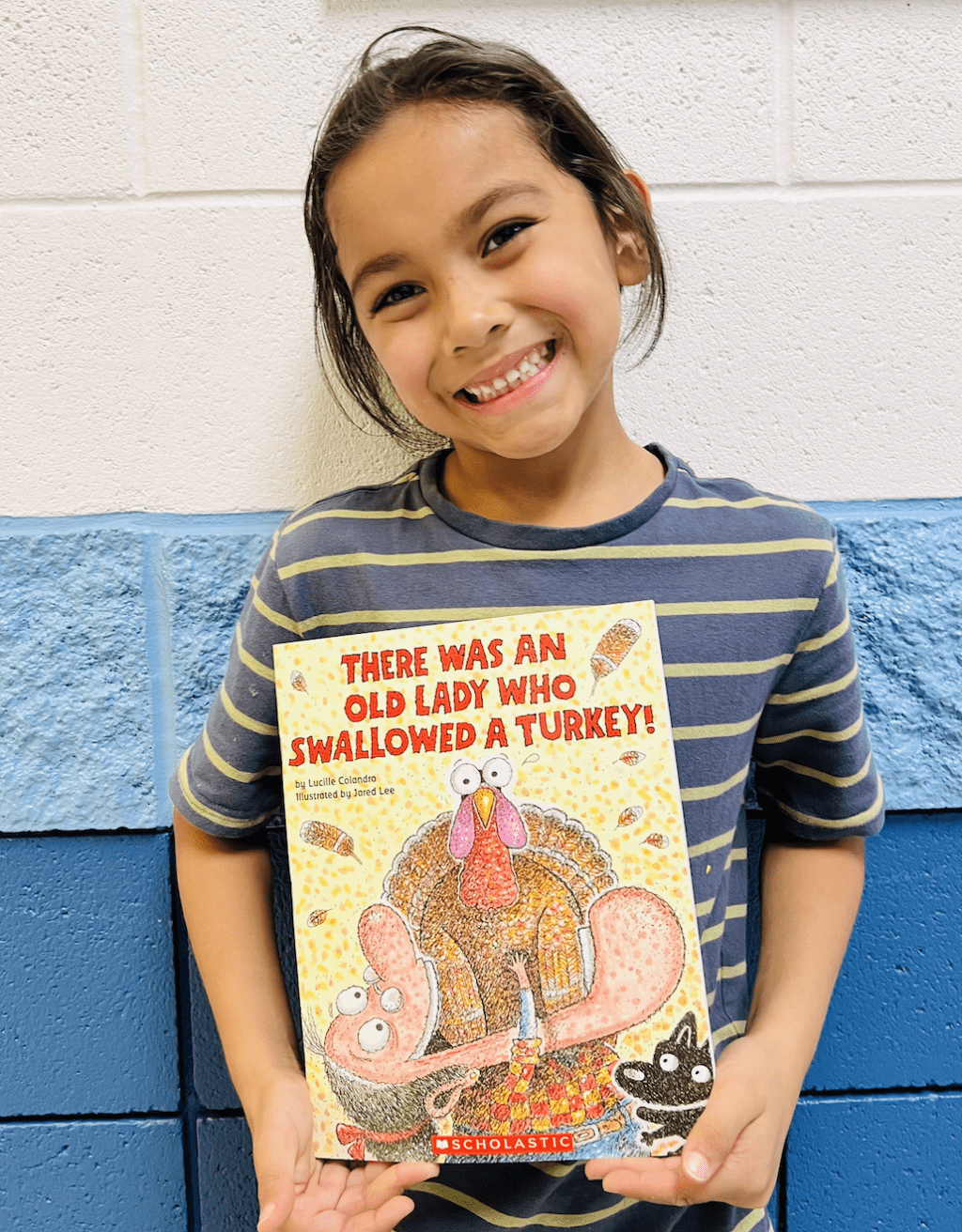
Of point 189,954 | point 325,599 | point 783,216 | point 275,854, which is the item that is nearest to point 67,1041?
point 189,954

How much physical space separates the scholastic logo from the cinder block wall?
0.37 m

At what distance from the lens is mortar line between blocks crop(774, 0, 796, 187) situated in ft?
3.02

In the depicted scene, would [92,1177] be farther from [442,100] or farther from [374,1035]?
[442,100]

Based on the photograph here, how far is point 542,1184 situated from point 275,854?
0.38m

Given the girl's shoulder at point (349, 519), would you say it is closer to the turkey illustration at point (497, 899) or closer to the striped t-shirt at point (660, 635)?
the striped t-shirt at point (660, 635)

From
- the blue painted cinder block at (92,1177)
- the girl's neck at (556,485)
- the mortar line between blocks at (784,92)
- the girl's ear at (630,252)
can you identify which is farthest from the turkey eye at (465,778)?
the mortar line between blocks at (784,92)

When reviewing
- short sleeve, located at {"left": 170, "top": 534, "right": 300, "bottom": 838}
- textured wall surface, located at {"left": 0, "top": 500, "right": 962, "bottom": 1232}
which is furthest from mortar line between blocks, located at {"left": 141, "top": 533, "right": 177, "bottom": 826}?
short sleeve, located at {"left": 170, "top": 534, "right": 300, "bottom": 838}

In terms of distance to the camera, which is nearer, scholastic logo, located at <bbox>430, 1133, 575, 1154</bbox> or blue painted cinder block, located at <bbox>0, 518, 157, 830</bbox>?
scholastic logo, located at <bbox>430, 1133, 575, 1154</bbox>

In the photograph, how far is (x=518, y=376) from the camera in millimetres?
750

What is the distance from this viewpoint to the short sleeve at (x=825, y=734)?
0.82 metres

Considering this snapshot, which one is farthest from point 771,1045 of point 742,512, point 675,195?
point 675,195

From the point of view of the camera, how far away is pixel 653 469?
0.86 metres

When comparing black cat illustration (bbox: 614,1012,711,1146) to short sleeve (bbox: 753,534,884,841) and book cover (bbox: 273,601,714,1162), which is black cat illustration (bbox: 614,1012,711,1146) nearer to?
book cover (bbox: 273,601,714,1162)

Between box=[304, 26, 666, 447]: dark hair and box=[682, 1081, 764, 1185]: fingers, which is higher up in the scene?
box=[304, 26, 666, 447]: dark hair
